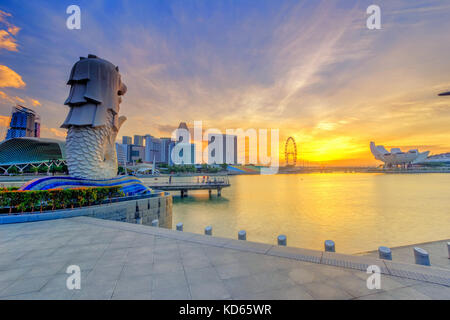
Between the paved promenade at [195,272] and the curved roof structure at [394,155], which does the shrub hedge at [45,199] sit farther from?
the curved roof structure at [394,155]

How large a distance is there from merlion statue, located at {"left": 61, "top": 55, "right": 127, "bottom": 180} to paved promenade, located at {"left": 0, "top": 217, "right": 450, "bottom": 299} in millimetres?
12282

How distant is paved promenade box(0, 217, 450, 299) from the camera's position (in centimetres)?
352

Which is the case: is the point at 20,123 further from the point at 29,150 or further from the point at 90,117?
the point at 90,117

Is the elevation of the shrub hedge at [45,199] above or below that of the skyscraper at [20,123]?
below

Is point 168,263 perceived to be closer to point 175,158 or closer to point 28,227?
point 28,227

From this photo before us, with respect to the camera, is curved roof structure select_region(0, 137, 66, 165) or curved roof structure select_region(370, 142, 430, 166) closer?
curved roof structure select_region(0, 137, 66, 165)

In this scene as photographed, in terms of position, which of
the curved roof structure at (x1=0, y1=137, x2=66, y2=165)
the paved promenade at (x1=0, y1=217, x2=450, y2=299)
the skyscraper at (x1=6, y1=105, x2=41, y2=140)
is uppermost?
the skyscraper at (x1=6, y1=105, x2=41, y2=140)

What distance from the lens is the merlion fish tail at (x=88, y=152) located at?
17.3m

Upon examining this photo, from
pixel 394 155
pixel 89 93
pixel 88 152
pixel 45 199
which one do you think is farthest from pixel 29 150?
pixel 394 155

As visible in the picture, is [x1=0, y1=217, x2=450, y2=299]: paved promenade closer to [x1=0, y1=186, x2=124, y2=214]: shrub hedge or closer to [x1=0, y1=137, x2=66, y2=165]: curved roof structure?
[x1=0, y1=186, x2=124, y2=214]: shrub hedge

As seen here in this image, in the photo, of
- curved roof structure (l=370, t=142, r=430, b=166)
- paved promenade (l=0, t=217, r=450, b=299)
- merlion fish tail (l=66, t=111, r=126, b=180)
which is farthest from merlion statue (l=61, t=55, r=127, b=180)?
curved roof structure (l=370, t=142, r=430, b=166)

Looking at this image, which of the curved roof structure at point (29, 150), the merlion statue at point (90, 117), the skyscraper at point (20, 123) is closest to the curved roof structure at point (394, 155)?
the merlion statue at point (90, 117)

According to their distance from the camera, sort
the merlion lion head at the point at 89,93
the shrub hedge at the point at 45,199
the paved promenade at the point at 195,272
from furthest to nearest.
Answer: the merlion lion head at the point at 89,93 → the shrub hedge at the point at 45,199 → the paved promenade at the point at 195,272

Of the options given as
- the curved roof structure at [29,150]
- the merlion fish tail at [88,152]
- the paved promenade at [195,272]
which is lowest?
the paved promenade at [195,272]
